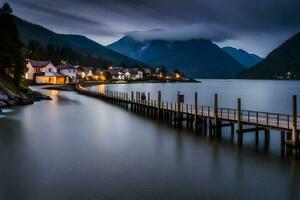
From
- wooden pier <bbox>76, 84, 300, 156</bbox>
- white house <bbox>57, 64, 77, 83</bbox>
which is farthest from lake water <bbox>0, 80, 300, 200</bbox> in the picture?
white house <bbox>57, 64, 77, 83</bbox>

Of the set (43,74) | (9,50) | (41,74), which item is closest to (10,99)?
(9,50)

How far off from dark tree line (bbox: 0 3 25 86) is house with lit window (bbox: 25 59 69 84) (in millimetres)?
59531

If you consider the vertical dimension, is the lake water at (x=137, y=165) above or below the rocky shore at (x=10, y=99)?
below

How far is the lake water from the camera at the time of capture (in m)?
20.0

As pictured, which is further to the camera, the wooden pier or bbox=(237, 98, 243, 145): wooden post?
bbox=(237, 98, 243, 145): wooden post

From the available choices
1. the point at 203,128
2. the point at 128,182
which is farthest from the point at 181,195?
the point at 203,128

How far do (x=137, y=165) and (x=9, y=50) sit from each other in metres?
51.9

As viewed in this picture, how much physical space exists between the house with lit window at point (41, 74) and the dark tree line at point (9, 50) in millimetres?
59531

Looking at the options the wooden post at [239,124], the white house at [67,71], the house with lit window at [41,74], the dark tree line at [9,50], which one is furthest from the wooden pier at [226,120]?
the white house at [67,71]

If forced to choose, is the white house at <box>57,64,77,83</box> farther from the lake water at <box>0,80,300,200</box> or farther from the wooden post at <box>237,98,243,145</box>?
the wooden post at <box>237,98,243,145</box>

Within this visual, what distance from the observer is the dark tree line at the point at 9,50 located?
66562 mm

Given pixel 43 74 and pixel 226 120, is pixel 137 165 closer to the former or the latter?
pixel 226 120

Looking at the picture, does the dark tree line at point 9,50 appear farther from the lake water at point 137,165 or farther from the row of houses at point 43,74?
the row of houses at point 43,74

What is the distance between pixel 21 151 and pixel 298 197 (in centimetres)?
2261
